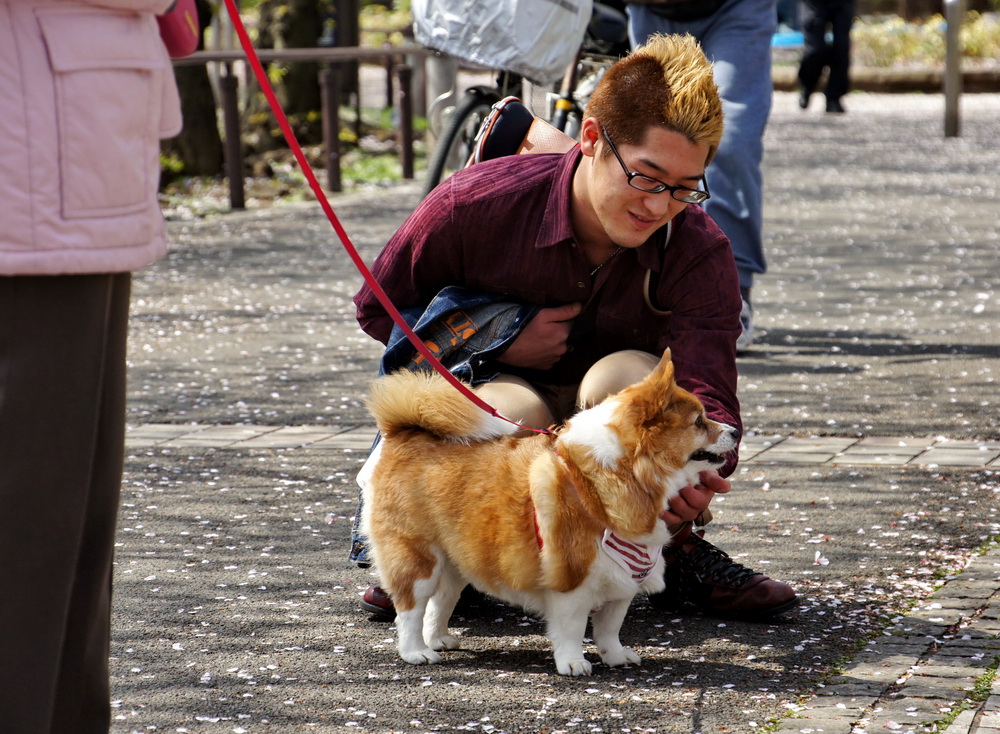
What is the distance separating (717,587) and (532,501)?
79cm

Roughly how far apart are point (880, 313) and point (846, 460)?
314 cm

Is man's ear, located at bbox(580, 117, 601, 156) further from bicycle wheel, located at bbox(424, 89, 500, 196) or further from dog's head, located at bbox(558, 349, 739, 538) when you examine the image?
bicycle wheel, located at bbox(424, 89, 500, 196)

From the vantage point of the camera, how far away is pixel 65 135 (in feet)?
6.71

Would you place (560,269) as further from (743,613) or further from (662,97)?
(743,613)

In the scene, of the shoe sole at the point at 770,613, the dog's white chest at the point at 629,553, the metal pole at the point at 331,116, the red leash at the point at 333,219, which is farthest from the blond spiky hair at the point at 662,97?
the metal pole at the point at 331,116

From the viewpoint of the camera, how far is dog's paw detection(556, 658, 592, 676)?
134 inches

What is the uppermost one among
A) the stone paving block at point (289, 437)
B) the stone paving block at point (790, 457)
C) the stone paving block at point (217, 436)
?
the stone paving block at point (790, 457)

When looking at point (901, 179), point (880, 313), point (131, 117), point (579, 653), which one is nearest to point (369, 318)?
point (579, 653)

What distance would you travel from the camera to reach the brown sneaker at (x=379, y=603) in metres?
3.82

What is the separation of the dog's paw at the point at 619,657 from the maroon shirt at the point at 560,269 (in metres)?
0.59

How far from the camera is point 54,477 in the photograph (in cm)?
221

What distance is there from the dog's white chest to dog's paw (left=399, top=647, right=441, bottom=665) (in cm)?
57

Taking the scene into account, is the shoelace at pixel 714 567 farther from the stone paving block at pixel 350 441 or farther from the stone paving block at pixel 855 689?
the stone paving block at pixel 350 441

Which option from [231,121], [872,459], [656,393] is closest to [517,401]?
[656,393]
